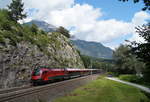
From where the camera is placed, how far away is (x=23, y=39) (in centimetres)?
3672

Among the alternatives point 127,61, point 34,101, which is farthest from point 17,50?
point 127,61

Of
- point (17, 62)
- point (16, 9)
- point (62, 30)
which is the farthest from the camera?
point (62, 30)

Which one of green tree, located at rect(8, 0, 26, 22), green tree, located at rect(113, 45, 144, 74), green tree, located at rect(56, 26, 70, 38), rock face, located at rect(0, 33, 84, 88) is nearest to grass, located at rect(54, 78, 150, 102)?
rock face, located at rect(0, 33, 84, 88)

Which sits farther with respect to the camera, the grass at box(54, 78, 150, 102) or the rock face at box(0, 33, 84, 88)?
the rock face at box(0, 33, 84, 88)

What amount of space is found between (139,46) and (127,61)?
64.7m

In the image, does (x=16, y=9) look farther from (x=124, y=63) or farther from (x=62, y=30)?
(x=62, y=30)

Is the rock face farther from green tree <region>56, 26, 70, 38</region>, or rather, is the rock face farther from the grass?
green tree <region>56, 26, 70, 38</region>

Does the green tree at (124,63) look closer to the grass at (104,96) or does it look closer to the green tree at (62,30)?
the grass at (104,96)

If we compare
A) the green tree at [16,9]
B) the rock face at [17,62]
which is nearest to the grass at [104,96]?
the rock face at [17,62]

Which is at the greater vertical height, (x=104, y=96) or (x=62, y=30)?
(x=62, y=30)

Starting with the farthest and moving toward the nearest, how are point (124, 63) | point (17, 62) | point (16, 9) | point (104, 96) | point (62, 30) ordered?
point (62, 30) → point (124, 63) → point (16, 9) → point (17, 62) → point (104, 96)

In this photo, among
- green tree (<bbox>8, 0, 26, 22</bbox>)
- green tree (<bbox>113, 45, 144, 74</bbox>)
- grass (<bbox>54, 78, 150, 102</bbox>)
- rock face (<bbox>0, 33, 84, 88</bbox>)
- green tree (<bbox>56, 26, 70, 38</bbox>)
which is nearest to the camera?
grass (<bbox>54, 78, 150, 102</bbox>)

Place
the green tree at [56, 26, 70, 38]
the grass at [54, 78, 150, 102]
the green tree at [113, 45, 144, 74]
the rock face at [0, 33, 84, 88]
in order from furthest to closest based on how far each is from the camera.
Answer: the green tree at [56, 26, 70, 38]
the green tree at [113, 45, 144, 74]
the rock face at [0, 33, 84, 88]
the grass at [54, 78, 150, 102]

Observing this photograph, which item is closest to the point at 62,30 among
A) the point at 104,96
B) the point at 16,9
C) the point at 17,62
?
the point at 16,9
